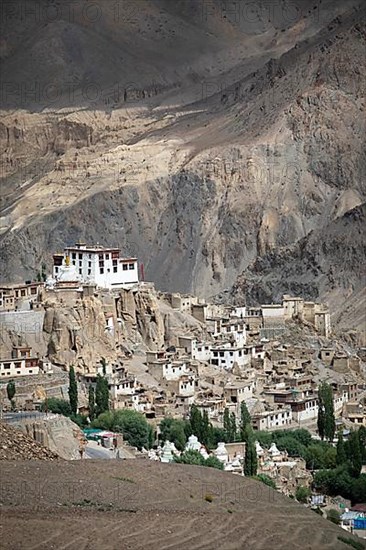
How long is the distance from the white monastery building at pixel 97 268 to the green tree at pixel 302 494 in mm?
21231

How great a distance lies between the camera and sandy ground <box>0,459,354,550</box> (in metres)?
32.0

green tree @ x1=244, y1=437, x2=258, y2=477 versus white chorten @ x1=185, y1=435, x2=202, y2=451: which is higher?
white chorten @ x1=185, y1=435, x2=202, y2=451

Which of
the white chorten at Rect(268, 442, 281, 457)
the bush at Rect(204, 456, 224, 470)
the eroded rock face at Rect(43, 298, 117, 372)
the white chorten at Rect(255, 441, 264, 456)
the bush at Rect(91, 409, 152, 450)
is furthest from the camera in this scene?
the eroded rock face at Rect(43, 298, 117, 372)

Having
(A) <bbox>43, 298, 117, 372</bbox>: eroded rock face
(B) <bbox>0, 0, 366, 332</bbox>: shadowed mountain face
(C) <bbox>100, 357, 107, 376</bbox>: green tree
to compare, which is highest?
(B) <bbox>0, 0, 366, 332</bbox>: shadowed mountain face

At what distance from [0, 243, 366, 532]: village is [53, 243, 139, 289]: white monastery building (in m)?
0.04

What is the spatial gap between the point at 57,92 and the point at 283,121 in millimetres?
44046

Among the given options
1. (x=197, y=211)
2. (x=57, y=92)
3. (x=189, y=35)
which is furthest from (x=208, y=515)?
(x=189, y=35)

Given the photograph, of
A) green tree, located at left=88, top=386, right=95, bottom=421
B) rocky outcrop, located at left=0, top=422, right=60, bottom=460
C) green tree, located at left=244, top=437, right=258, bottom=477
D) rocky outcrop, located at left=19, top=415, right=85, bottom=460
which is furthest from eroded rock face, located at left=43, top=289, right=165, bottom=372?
rocky outcrop, located at left=0, top=422, right=60, bottom=460

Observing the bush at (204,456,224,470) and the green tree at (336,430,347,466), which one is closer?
the bush at (204,456,224,470)

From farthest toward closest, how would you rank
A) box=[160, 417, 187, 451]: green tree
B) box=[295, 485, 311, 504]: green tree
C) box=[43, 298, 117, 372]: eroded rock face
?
box=[43, 298, 117, 372]: eroded rock face → box=[160, 417, 187, 451]: green tree → box=[295, 485, 311, 504]: green tree

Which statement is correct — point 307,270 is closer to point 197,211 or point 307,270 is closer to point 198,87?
point 197,211

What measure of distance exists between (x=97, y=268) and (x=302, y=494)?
22.6 meters

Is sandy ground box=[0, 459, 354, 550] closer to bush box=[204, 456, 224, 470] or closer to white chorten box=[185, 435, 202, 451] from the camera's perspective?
bush box=[204, 456, 224, 470]

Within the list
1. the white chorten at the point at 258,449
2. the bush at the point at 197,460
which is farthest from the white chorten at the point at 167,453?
the white chorten at the point at 258,449
